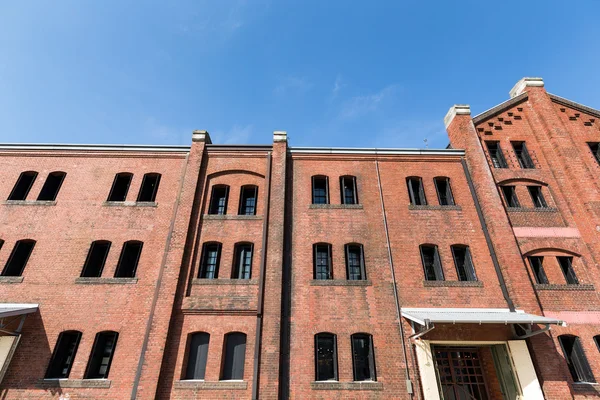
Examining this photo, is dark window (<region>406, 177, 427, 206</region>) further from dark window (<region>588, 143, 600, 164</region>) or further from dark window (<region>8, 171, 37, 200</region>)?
dark window (<region>8, 171, 37, 200</region>)

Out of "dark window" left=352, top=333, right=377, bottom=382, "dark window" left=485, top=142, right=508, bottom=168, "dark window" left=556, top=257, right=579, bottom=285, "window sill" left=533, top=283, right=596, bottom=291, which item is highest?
"dark window" left=485, top=142, right=508, bottom=168

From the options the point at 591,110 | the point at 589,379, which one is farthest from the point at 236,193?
the point at 591,110

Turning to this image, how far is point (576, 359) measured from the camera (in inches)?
458

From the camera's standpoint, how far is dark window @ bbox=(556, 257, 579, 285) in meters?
13.1

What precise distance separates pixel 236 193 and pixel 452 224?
33.2ft

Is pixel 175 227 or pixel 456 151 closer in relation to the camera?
pixel 175 227

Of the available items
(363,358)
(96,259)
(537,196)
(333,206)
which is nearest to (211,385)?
(363,358)

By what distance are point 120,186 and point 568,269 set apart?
2084cm

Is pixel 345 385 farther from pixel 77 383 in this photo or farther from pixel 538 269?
pixel 538 269

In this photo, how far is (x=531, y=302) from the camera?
12180 millimetres

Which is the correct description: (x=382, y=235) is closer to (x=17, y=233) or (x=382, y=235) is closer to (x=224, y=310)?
(x=224, y=310)

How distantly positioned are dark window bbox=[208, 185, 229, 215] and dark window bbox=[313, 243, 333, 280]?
4729 mm

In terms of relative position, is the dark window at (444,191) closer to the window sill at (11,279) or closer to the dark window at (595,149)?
the dark window at (595,149)

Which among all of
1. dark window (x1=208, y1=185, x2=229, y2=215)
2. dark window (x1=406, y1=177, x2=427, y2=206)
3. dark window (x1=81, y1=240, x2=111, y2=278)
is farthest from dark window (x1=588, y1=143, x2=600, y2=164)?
dark window (x1=81, y1=240, x2=111, y2=278)
